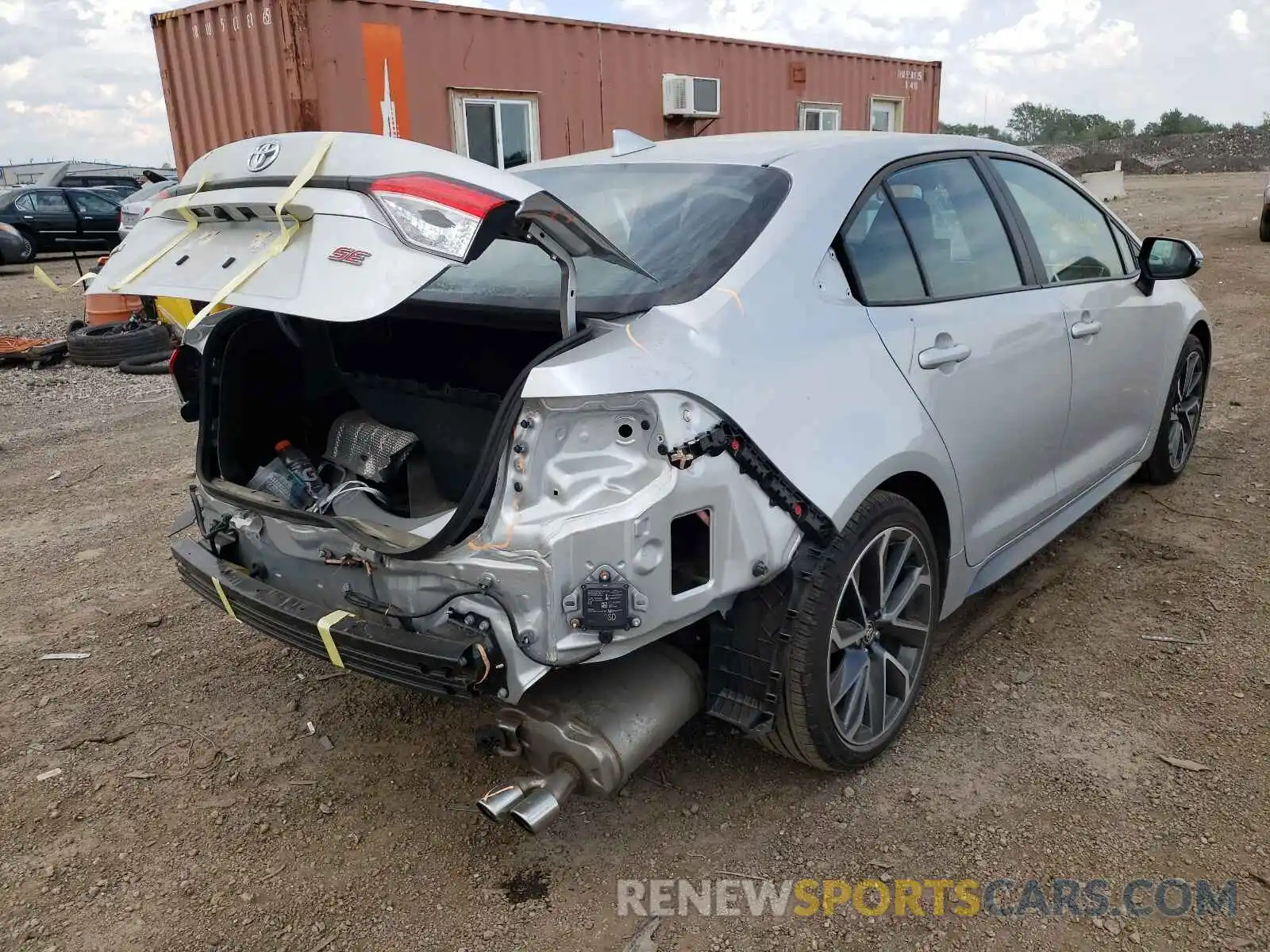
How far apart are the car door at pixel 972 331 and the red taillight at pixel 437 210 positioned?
112 centimetres

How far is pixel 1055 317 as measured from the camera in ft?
10.7

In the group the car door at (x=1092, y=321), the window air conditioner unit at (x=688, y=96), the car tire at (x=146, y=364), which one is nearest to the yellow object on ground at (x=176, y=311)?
the car door at (x=1092, y=321)

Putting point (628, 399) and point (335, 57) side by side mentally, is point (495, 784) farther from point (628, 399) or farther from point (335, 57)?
point (335, 57)

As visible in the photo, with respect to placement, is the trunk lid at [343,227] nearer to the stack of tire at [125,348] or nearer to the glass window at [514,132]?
the stack of tire at [125,348]

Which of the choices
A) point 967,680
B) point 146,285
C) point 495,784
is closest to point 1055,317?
point 967,680

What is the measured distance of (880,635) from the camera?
2678mm

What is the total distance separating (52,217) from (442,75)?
43.5 ft

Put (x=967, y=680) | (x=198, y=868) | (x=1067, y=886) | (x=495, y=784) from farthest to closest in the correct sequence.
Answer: (x=967, y=680), (x=495, y=784), (x=198, y=868), (x=1067, y=886)

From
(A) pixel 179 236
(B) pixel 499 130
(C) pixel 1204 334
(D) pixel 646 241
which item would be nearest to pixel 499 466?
(D) pixel 646 241

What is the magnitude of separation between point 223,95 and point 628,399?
8839 mm

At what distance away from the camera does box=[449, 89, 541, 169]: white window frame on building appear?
8.97 metres

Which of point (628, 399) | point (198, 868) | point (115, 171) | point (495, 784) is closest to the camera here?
point (628, 399)

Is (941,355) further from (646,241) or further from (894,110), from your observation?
(894,110)

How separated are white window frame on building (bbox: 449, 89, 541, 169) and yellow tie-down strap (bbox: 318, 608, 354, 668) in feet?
24.3
